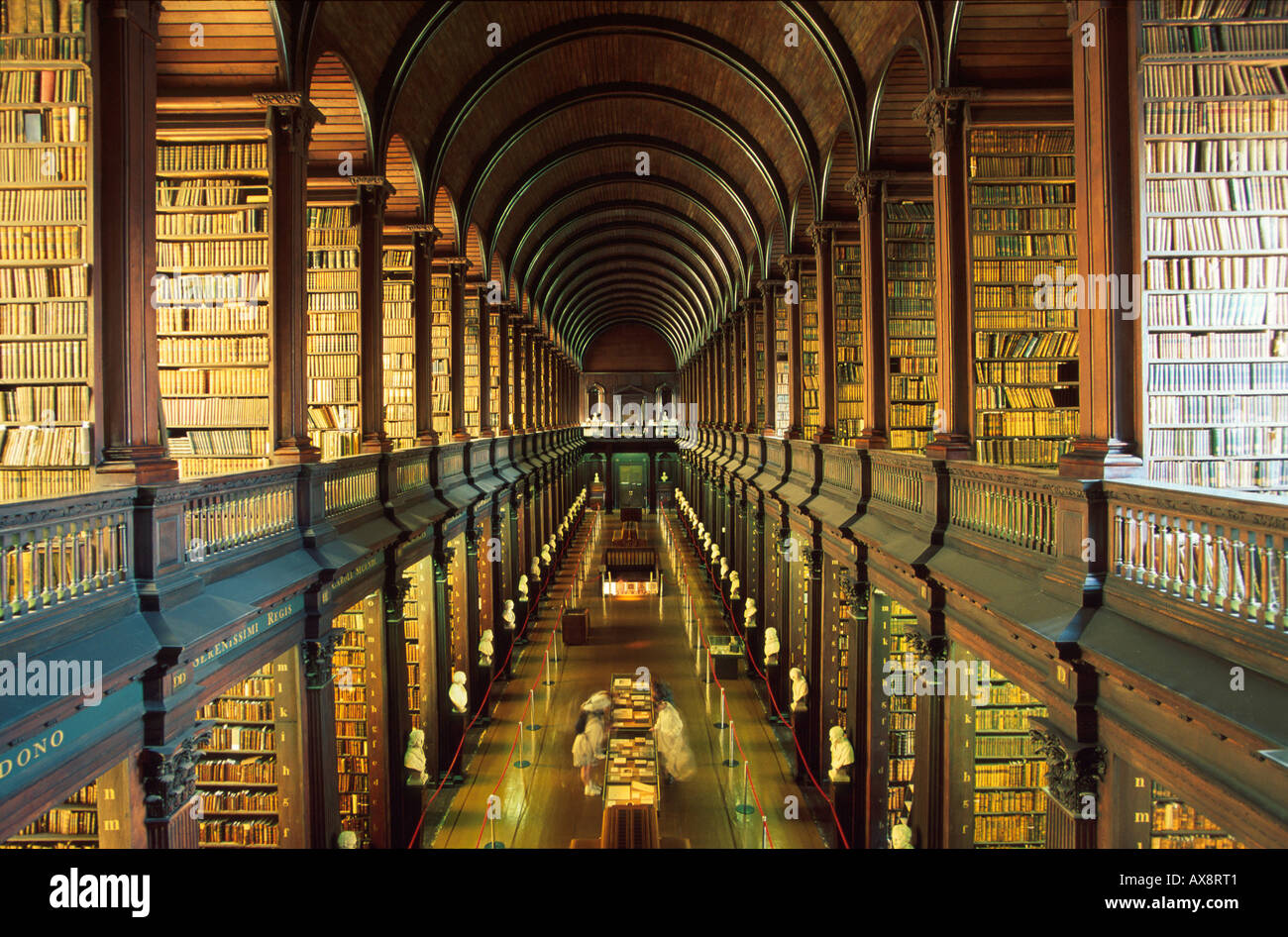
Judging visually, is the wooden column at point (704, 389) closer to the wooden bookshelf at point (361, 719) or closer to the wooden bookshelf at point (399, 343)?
the wooden bookshelf at point (399, 343)

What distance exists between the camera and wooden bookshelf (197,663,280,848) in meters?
6.43

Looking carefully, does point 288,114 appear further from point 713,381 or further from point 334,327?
point 713,381

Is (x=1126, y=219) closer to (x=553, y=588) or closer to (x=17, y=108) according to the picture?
(x=17, y=108)

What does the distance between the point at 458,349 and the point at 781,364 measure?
24.5 feet

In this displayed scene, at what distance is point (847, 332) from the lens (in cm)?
1130

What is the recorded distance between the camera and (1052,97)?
246 inches

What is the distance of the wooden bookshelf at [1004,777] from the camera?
6.39m

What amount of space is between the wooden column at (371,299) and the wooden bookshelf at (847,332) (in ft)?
19.0

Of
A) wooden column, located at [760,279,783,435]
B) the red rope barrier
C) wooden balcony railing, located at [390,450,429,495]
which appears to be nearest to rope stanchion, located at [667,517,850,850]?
the red rope barrier

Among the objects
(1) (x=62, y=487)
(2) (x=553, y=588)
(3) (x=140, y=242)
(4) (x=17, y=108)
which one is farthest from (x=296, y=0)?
(2) (x=553, y=588)

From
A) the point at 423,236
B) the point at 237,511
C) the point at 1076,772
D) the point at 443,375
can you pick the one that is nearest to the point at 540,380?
the point at 443,375

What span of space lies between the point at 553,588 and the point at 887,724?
15.5m

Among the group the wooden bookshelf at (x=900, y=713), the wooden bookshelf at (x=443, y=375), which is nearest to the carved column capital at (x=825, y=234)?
the wooden bookshelf at (x=900, y=713)

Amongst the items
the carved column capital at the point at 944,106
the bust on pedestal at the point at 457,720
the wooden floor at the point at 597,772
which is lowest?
the wooden floor at the point at 597,772
